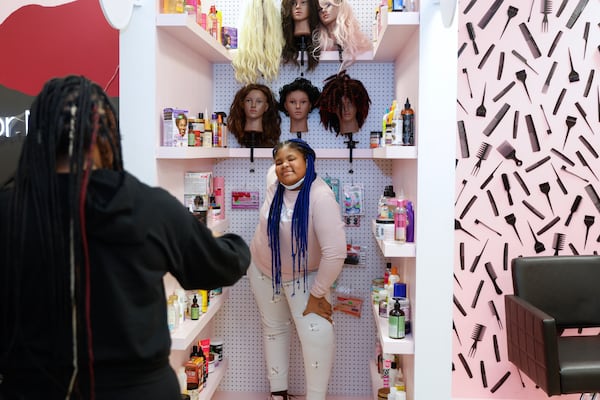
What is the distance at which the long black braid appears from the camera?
1452mm

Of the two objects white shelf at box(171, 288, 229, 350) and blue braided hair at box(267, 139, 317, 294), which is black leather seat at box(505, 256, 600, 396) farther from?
white shelf at box(171, 288, 229, 350)

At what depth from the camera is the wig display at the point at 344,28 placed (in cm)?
396

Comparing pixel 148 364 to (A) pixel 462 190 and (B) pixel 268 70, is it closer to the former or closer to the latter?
(B) pixel 268 70

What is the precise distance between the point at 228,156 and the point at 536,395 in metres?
2.70

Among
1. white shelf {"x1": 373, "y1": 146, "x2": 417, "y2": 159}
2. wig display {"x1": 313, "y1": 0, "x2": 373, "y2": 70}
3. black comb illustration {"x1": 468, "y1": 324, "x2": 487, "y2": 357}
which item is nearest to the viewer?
white shelf {"x1": 373, "y1": 146, "x2": 417, "y2": 159}

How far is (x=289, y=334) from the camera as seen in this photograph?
13.5 ft

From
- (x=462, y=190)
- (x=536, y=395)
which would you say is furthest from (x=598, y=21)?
(x=536, y=395)

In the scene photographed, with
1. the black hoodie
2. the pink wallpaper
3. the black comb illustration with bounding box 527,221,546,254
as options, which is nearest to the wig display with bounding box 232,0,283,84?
the pink wallpaper

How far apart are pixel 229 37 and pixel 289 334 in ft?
6.62

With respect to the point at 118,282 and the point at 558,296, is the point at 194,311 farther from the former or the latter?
the point at 558,296

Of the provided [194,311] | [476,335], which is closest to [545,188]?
[476,335]

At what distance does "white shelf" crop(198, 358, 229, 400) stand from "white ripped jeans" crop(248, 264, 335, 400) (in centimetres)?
33

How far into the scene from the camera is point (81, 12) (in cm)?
330

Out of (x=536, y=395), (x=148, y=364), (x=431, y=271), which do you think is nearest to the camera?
(x=148, y=364)
